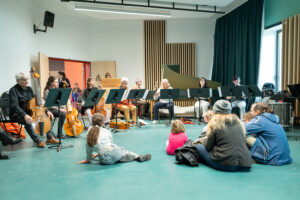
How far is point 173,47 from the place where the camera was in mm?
11141

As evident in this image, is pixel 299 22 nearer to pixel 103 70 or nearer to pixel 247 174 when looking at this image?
pixel 247 174

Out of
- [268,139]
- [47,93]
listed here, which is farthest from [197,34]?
[268,139]

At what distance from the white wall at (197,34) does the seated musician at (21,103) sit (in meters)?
7.85

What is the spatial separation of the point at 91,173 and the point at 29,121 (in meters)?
1.72

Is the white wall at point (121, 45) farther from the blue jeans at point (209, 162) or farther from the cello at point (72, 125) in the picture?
the blue jeans at point (209, 162)

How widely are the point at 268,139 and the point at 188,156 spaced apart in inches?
40.0

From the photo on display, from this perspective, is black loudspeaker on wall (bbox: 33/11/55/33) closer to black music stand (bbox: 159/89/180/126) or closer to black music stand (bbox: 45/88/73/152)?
black music stand (bbox: 159/89/180/126)

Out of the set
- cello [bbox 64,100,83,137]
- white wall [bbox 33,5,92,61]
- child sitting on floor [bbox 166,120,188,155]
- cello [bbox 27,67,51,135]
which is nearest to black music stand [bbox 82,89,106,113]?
cello [bbox 64,100,83,137]

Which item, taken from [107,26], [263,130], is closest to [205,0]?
[107,26]

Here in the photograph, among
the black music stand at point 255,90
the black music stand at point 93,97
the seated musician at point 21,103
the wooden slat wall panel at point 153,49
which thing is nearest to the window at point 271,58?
the black music stand at point 255,90

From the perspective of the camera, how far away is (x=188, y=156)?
3232 mm

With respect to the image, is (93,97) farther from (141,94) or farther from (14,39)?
(14,39)

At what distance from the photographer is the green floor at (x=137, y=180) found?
2.36 metres

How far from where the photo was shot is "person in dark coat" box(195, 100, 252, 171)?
9.27 feet
